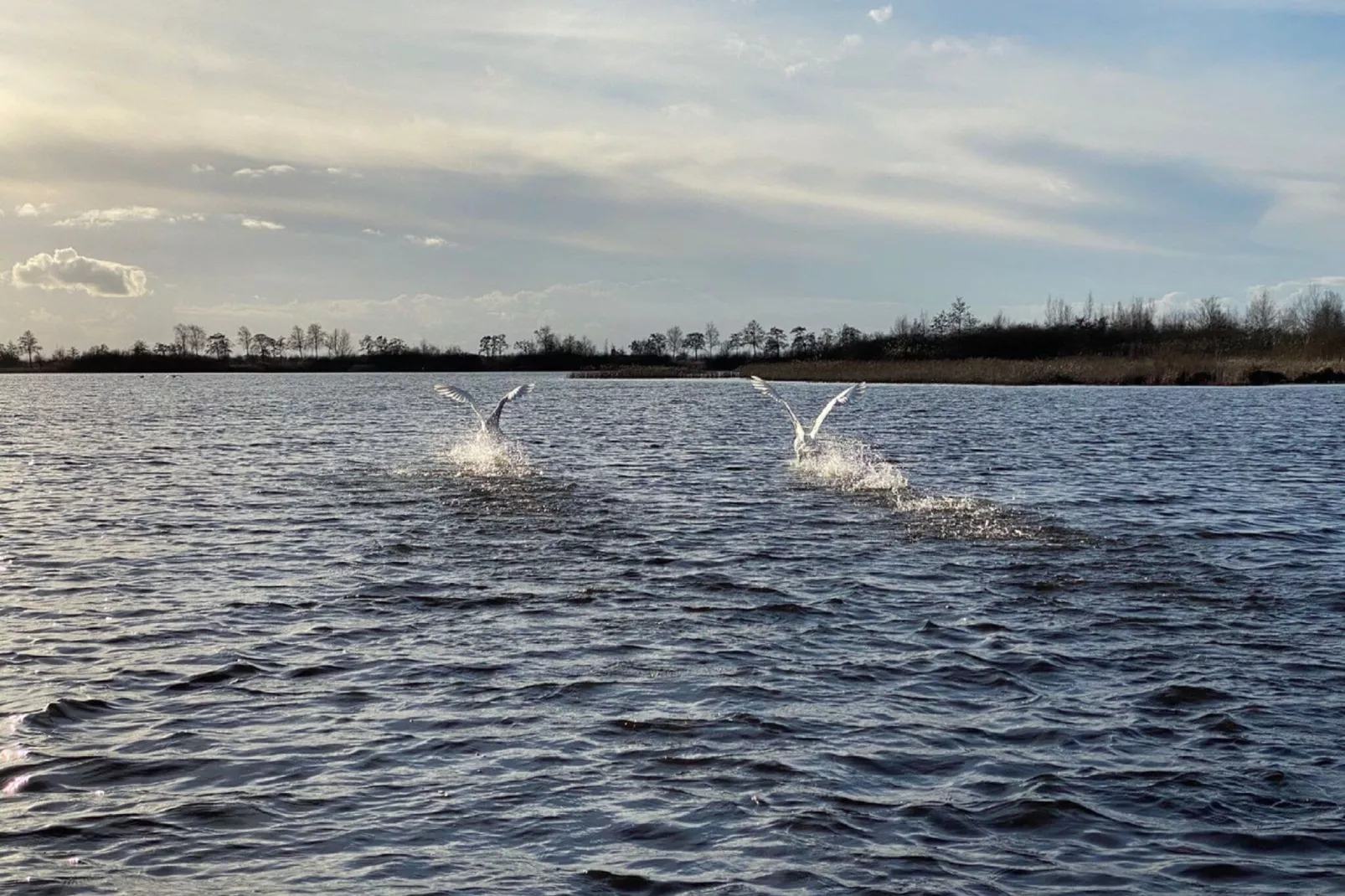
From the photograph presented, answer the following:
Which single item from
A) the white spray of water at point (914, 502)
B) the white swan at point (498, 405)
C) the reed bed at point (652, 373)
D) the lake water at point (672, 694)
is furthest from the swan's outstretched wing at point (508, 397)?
the reed bed at point (652, 373)

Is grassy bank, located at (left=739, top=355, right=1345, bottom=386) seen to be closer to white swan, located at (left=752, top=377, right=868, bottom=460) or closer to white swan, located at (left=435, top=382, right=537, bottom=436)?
white swan, located at (left=752, top=377, right=868, bottom=460)

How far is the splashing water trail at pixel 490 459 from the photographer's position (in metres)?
31.5

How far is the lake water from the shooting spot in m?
7.53

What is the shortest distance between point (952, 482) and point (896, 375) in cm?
8170

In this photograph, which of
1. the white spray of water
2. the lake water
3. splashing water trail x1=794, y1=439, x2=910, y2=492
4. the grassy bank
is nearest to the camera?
the lake water

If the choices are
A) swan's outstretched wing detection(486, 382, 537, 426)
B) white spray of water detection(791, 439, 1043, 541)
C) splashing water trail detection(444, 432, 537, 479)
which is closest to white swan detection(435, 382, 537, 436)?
swan's outstretched wing detection(486, 382, 537, 426)

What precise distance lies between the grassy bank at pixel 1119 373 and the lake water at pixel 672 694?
7409 cm

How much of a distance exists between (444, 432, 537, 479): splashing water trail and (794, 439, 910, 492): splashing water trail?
7.60 m

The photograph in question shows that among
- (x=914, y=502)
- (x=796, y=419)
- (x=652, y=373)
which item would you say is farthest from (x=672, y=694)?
(x=652, y=373)

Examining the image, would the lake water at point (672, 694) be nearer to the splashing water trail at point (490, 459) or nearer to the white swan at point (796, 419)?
the white swan at point (796, 419)

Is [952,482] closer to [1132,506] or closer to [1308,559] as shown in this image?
[1132,506]

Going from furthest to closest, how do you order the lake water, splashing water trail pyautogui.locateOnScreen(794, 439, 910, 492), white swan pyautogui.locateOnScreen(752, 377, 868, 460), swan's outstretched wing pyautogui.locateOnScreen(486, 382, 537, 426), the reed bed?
the reed bed → swan's outstretched wing pyautogui.locateOnScreen(486, 382, 537, 426) → white swan pyautogui.locateOnScreen(752, 377, 868, 460) → splashing water trail pyautogui.locateOnScreen(794, 439, 910, 492) → the lake water

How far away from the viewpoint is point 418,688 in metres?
10.9

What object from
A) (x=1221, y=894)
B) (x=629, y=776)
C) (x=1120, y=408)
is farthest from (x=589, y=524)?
(x=1120, y=408)
